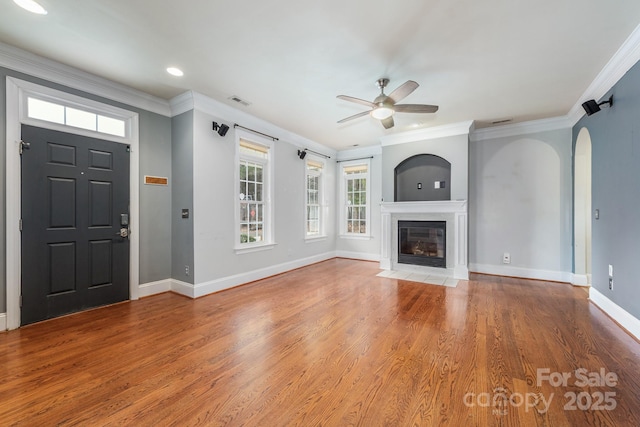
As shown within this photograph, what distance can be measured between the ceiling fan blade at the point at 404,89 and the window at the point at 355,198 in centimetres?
355

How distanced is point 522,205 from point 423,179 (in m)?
1.76

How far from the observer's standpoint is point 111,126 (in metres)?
3.42

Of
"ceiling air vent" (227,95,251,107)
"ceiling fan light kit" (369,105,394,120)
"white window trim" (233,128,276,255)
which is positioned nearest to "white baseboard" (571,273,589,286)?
"ceiling fan light kit" (369,105,394,120)

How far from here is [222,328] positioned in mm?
2721

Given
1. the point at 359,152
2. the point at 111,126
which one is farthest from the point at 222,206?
the point at 359,152

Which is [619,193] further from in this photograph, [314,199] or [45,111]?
[45,111]

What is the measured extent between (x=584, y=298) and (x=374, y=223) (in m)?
3.72

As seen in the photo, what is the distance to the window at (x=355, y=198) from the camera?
21.3 feet

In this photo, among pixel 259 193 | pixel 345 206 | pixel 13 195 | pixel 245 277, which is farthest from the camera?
pixel 345 206

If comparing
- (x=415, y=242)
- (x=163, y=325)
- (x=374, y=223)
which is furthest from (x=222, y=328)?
(x=374, y=223)

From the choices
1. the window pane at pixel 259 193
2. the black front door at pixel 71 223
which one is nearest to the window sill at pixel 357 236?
the window pane at pixel 259 193

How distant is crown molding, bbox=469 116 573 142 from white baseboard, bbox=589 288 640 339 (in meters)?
2.74

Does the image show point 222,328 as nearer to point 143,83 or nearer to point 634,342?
point 143,83

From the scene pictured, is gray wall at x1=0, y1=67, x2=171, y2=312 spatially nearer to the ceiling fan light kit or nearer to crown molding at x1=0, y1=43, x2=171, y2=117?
crown molding at x1=0, y1=43, x2=171, y2=117
